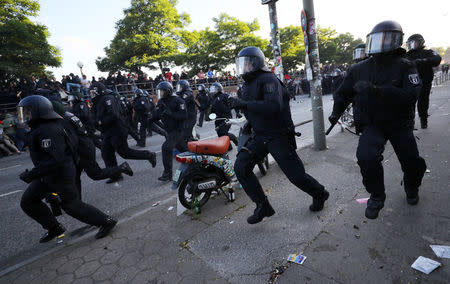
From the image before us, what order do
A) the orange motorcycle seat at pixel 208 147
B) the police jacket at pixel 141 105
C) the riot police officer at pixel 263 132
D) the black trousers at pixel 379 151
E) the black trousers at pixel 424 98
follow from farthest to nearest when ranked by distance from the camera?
the police jacket at pixel 141 105 < the black trousers at pixel 424 98 < the orange motorcycle seat at pixel 208 147 < the riot police officer at pixel 263 132 < the black trousers at pixel 379 151

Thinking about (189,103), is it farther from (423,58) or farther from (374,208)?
(423,58)

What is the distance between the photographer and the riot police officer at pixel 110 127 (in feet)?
17.5

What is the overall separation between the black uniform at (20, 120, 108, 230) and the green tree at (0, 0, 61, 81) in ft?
52.9

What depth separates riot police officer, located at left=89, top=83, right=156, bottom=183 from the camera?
5.33 m

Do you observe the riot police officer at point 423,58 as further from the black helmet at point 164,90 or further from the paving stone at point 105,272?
the paving stone at point 105,272

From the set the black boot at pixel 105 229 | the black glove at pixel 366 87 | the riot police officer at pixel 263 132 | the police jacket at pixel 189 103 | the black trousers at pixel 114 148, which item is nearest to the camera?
the black glove at pixel 366 87

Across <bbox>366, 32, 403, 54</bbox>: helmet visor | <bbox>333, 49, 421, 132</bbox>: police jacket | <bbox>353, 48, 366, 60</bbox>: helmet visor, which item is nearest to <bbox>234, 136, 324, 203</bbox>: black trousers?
<bbox>333, 49, 421, 132</bbox>: police jacket

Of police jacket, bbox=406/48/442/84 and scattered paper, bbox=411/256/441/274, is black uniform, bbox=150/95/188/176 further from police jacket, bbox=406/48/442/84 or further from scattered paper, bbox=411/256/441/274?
police jacket, bbox=406/48/442/84

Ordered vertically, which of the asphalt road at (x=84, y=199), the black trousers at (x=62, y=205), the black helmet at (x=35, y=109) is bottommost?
the asphalt road at (x=84, y=199)

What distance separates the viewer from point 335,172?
4.41 meters

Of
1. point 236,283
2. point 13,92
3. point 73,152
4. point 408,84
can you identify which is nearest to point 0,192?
point 73,152

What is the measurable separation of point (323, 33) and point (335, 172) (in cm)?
5099

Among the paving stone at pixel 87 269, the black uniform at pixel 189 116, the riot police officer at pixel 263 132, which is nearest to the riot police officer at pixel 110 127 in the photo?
the black uniform at pixel 189 116

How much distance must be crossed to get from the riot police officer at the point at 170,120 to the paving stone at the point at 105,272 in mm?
2597
